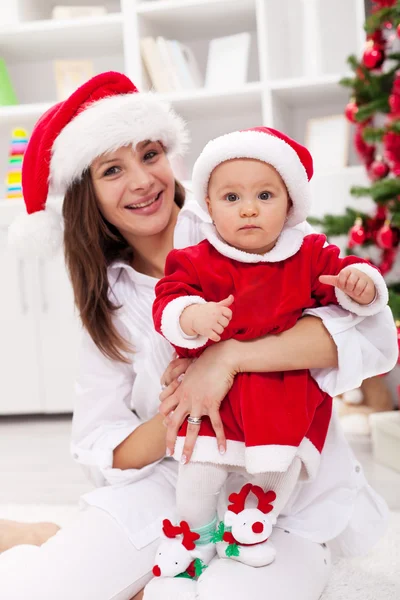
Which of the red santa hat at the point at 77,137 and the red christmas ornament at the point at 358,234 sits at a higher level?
the red santa hat at the point at 77,137

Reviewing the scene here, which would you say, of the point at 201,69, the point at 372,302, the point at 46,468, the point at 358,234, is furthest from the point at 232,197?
the point at 201,69

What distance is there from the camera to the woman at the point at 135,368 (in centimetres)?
114

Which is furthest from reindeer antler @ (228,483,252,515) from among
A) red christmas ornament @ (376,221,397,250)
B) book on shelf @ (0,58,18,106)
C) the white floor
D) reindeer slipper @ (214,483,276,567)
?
book on shelf @ (0,58,18,106)

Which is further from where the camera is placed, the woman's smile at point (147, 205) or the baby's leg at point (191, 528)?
the woman's smile at point (147, 205)

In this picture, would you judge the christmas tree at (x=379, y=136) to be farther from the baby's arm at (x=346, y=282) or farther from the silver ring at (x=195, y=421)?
the silver ring at (x=195, y=421)

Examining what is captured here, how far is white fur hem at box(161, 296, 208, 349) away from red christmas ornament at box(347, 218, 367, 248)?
60.4 inches

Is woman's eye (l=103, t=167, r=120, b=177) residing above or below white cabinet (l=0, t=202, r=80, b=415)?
above

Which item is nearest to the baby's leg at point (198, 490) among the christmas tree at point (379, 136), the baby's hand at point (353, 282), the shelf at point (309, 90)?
the baby's hand at point (353, 282)

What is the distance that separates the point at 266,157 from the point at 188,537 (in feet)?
2.13

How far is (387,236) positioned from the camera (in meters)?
2.30

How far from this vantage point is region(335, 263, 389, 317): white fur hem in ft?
3.51

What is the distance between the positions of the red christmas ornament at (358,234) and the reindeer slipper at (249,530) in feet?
4.98

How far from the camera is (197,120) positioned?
3.36 meters

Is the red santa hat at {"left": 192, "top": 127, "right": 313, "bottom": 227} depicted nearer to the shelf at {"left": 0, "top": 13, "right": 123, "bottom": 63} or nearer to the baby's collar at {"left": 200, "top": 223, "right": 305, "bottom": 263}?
the baby's collar at {"left": 200, "top": 223, "right": 305, "bottom": 263}
